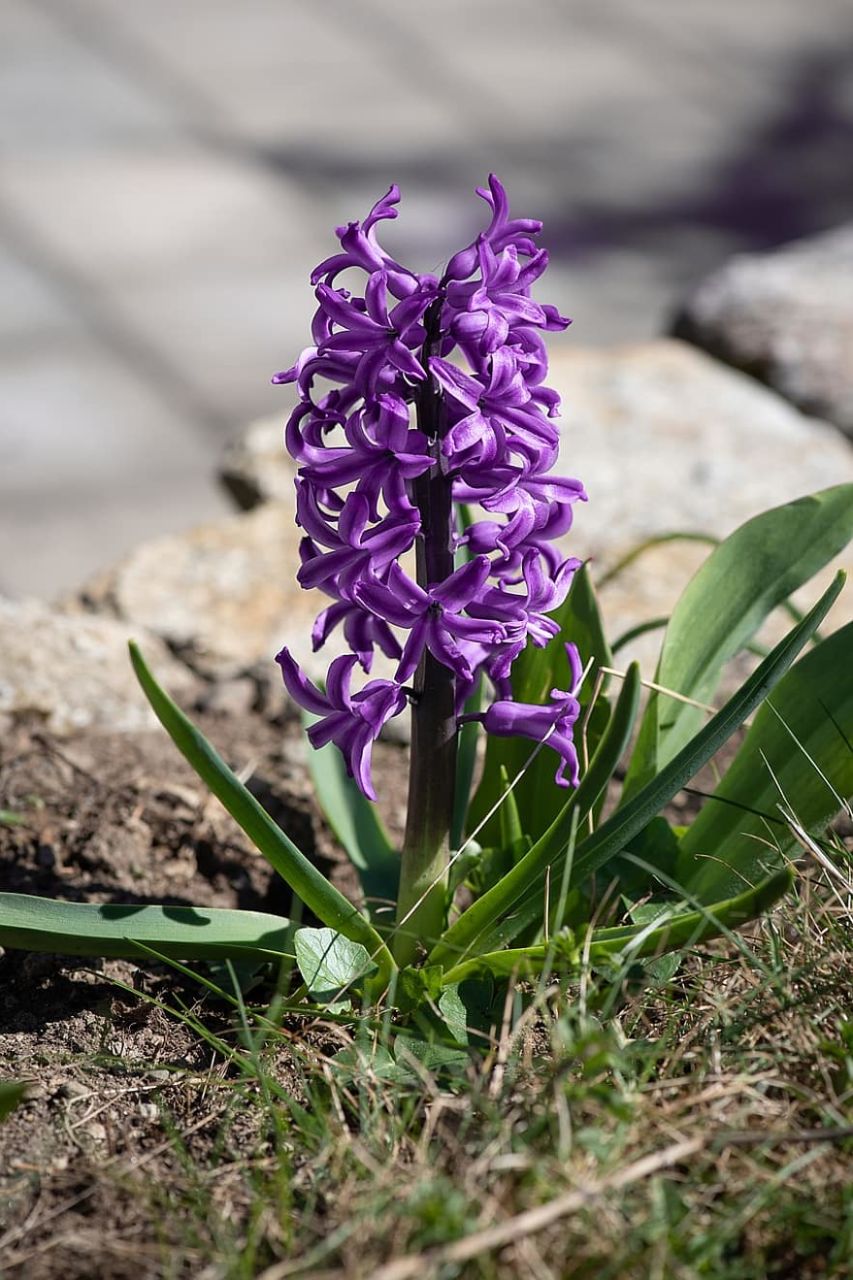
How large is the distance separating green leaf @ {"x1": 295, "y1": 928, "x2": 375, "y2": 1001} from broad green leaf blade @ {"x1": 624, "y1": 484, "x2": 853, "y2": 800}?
0.53 m

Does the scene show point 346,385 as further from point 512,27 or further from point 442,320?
point 512,27

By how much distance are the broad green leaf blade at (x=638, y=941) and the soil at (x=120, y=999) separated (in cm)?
28

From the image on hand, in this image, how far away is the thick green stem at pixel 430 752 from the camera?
5.19ft

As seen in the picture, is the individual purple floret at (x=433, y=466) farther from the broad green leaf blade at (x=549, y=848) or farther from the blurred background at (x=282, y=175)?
the blurred background at (x=282, y=175)

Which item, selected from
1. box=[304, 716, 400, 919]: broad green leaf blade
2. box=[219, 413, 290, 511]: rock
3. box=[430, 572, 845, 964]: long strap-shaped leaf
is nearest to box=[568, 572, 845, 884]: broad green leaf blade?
box=[430, 572, 845, 964]: long strap-shaped leaf

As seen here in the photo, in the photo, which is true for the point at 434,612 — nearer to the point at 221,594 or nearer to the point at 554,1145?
the point at 554,1145

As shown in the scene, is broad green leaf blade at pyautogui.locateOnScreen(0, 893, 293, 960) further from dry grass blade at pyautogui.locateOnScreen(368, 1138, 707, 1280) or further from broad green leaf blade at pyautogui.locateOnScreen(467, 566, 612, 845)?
dry grass blade at pyautogui.locateOnScreen(368, 1138, 707, 1280)

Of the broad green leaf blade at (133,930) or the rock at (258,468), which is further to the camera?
the rock at (258,468)

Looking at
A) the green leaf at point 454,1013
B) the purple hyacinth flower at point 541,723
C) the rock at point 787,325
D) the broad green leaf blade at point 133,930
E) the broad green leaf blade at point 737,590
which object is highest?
the rock at point 787,325

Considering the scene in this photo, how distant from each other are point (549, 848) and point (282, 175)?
5.07 m

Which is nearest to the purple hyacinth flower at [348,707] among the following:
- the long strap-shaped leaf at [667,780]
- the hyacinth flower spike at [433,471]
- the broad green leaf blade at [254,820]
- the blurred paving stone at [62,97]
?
the hyacinth flower spike at [433,471]

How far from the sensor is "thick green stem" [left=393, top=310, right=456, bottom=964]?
158 cm

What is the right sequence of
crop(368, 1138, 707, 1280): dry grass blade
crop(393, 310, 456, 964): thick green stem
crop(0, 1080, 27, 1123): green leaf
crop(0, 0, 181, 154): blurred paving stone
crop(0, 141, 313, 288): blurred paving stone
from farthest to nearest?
crop(0, 0, 181, 154): blurred paving stone, crop(0, 141, 313, 288): blurred paving stone, crop(393, 310, 456, 964): thick green stem, crop(0, 1080, 27, 1123): green leaf, crop(368, 1138, 707, 1280): dry grass blade

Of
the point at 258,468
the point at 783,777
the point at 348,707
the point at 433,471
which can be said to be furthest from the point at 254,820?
the point at 258,468
